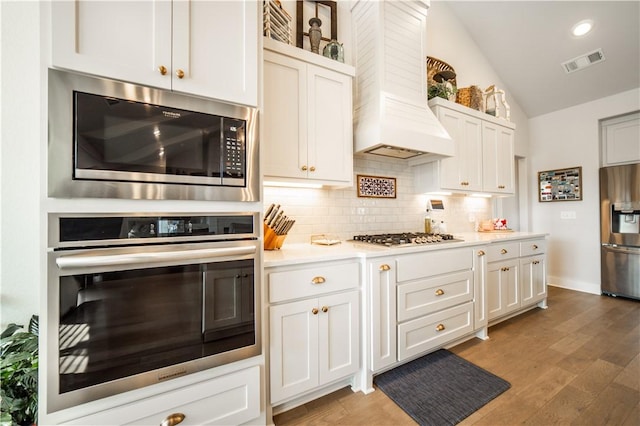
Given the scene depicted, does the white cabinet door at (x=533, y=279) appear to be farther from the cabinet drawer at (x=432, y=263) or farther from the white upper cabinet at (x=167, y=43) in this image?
the white upper cabinet at (x=167, y=43)

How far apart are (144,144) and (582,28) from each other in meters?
4.73

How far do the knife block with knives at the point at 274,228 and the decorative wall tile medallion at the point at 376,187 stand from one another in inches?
38.4

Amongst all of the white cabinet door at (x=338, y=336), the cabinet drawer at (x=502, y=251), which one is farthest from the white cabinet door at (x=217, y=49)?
the cabinet drawer at (x=502, y=251)

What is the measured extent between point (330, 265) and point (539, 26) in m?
4.05

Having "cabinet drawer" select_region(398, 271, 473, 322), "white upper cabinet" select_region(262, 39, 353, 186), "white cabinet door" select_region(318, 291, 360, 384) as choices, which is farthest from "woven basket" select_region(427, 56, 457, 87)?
"white cabinet door" select_region(318, 291, 360, 384)

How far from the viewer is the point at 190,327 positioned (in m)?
1.14

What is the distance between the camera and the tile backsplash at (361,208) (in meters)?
2.15

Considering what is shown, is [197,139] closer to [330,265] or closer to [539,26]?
[330,265]

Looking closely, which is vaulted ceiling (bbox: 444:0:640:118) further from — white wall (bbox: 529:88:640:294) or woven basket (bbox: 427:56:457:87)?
woven basket (bbox: 427:56:457:87)

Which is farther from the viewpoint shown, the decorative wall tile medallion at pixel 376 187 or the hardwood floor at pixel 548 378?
the decorative wall tile medallion at pixel 376 187

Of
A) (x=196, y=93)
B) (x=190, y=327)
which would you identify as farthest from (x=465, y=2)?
(x=190, y=327)

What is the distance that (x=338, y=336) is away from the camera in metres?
1.58

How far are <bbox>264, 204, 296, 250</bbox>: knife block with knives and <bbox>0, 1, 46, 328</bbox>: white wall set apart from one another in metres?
1.15

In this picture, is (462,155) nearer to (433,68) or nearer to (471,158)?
(471,158)
